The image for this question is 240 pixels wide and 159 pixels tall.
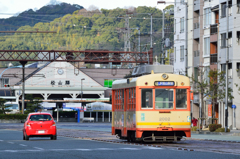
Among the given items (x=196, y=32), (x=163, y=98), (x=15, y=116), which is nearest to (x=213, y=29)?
(x=196, y=32)

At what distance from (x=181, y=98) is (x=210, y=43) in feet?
115

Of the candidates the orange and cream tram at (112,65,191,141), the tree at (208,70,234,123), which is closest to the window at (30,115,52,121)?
the orange and cream tram at (112,65,191,141)

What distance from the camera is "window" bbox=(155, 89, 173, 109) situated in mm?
22734

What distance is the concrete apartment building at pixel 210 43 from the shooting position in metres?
50.9

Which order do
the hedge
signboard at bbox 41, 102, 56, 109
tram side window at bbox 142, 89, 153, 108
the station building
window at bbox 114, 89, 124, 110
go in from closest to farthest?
tram side window at bbox 142, 89, 153, 108, window at bbox 114, 89, 124, 110, the hedge, signboard at bbox 41, 102, 56, 109, the station building

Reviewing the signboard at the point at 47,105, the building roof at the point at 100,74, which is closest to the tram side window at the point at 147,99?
the signboard at the point at 47,105

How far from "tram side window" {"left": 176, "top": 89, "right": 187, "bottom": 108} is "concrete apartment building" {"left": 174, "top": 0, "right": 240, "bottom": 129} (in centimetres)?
2431

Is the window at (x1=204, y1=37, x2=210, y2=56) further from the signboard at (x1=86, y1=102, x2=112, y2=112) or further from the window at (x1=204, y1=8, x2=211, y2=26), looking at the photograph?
the signboard at (x1=86, y1=102, x2=112, y2=112)

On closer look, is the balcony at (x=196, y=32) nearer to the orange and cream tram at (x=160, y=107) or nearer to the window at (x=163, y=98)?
the orange and cream tram at (x=160, y=107)

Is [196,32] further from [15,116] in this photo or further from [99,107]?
[15,116]

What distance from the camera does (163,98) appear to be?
22.8 m

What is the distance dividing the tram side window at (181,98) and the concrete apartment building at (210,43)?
24.3m

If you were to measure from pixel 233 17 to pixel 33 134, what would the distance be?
28.8m

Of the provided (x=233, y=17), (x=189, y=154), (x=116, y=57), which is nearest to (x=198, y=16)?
(x=233, y=17)
